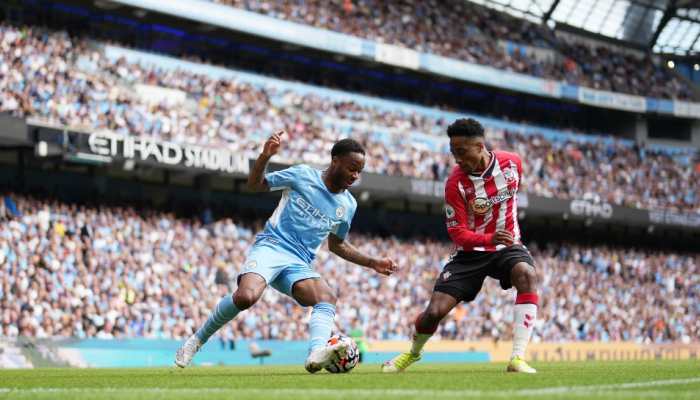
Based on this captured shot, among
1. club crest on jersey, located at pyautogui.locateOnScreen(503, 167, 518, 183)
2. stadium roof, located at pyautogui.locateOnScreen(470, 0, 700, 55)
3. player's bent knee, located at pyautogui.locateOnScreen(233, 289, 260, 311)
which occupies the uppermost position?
stadium roof, located at pyautogui.locateOnScreen(470, 0, 700, 55)

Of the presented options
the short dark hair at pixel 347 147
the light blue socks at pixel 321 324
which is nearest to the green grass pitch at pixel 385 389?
the light blue socks at pixel 321 324

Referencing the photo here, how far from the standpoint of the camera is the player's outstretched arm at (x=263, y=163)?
9.48 metres

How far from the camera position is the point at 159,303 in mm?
27750

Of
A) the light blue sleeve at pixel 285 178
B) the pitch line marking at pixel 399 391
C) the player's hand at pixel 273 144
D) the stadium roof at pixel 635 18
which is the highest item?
the stadium roof at pixel 635 18

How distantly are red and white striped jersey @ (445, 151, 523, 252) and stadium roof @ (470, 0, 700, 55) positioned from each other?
48.7 m

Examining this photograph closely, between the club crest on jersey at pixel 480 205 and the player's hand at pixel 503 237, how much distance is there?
63cm

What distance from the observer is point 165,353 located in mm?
25062

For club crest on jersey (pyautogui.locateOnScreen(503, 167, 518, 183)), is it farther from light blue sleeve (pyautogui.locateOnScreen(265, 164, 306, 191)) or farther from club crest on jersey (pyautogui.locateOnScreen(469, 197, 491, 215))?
light blue sleeve (pyautogui.locateOnScreen(265, 164, 306, 191))

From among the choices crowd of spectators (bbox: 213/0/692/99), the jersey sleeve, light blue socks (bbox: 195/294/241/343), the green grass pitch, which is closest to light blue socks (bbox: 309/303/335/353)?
the green grass pitch

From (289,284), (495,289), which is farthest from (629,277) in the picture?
(289,284)

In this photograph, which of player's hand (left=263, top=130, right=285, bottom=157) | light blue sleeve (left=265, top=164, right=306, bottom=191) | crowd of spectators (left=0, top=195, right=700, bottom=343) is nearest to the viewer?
player's hand (left=263, top=130, right=285, bottom=157)

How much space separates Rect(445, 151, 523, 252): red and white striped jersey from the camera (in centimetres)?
1046

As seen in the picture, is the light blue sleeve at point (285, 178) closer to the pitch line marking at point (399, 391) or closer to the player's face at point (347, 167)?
the player's face at point (347, 167)

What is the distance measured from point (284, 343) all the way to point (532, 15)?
35.7 metres
